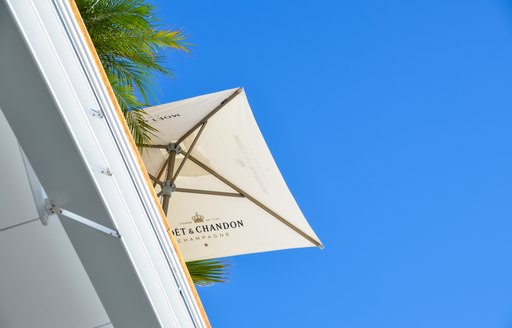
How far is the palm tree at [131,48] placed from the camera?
6164mm

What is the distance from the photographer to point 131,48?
6359mm

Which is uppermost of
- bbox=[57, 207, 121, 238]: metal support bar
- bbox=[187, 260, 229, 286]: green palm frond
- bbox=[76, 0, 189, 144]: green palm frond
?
bbox=[76, 0, 189, 144]: green palm frond

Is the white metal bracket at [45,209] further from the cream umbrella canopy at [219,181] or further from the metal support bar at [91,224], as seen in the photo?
the cream umbrella canopy at [219,181]

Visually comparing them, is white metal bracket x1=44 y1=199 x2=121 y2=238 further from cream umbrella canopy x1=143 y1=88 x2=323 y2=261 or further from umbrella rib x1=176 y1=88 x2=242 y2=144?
umbrella rib x1=176 y1=88 x2=242 y2=144

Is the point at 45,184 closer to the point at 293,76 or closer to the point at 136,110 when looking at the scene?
the point at 136,110

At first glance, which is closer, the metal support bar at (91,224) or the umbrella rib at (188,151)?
the metal support bar at (91,224)

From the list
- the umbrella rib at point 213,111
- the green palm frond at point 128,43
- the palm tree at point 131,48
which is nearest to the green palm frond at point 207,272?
the palm tree at point 131,48

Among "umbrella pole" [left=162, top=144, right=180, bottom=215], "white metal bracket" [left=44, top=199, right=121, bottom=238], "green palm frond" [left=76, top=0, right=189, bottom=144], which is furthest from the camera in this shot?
"umbrella pole" [left=162, top=144, right=180, bottom=215]

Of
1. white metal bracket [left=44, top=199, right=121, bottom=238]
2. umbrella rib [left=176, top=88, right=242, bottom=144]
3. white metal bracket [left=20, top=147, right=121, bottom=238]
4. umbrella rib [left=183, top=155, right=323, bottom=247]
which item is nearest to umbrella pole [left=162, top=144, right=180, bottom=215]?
umbrella rib [left=176, top=88, right=242, bottom=144]

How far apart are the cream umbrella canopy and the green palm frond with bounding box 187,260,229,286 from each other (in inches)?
53.1

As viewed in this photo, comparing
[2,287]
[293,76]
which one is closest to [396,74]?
[293,76]

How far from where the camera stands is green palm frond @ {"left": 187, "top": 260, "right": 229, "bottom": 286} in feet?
20.8

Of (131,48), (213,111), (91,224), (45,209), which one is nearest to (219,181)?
(213,111)

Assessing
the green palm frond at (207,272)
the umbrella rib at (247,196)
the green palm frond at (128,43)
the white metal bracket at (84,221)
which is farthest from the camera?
the umbrella rib at (247,196)
